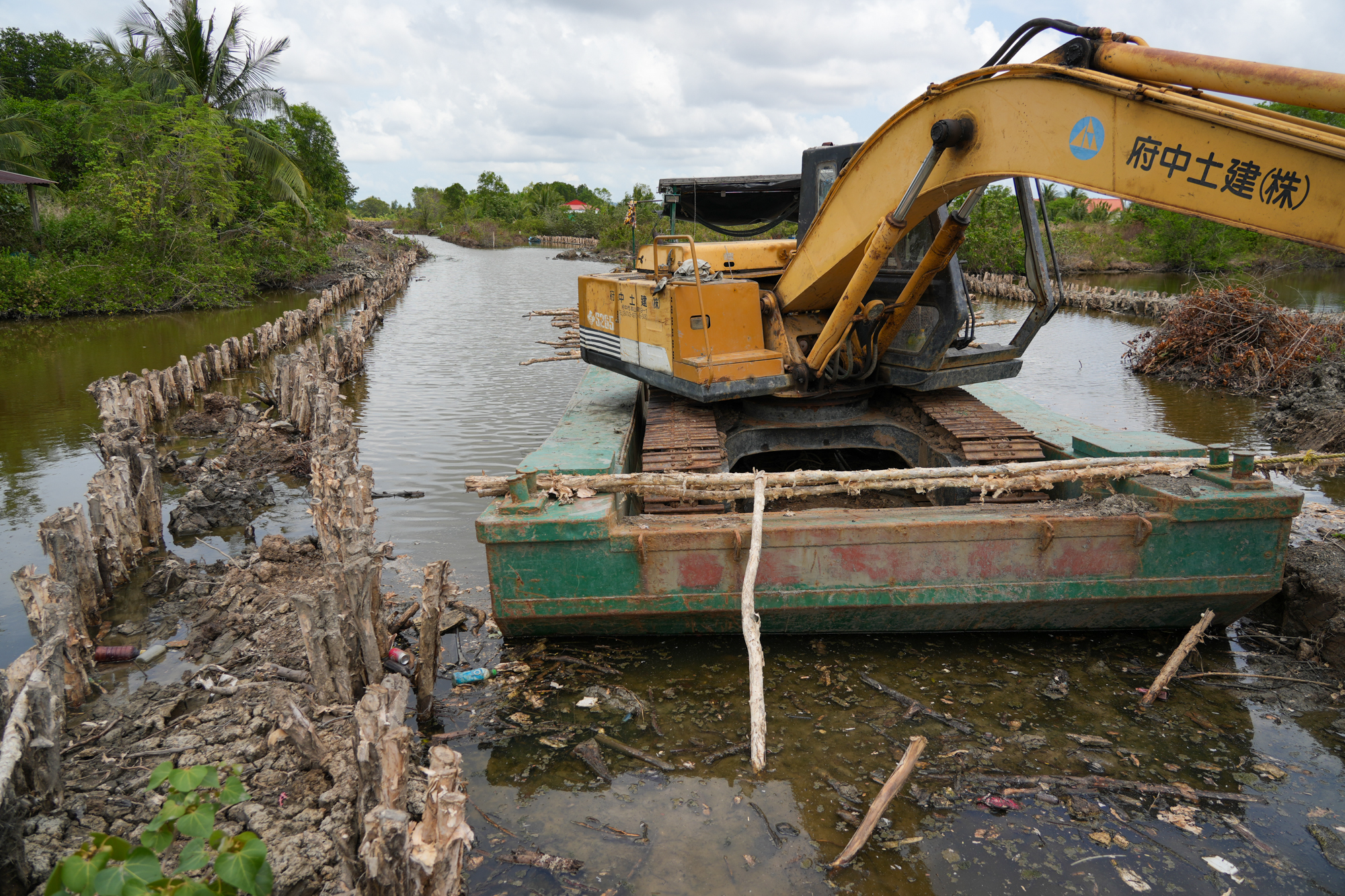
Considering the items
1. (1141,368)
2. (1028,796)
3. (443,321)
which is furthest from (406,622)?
(443,321)

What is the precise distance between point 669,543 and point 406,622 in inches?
83.3

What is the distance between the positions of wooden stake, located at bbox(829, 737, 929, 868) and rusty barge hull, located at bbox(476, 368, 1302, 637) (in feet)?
4.22

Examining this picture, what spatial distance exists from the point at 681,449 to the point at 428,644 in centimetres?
225

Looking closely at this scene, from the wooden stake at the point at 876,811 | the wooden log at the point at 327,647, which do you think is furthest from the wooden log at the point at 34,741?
the wooden stake at the point at 876,811

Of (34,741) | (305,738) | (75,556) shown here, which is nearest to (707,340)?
(305,738)

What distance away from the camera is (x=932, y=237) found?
650 cm

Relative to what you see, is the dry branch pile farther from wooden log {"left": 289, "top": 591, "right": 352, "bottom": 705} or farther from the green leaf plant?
the green leaf plant

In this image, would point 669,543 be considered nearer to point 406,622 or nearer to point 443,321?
point 406,622

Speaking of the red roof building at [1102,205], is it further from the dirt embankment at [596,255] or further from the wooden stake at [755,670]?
the wooden stake at [755,670]

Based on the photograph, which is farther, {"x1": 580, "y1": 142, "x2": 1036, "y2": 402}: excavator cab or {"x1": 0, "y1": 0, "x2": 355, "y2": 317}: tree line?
{"x1": 0, "y1": 0, "x2": 355, "y2": 317}: tree line

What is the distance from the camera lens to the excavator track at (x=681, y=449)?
18.1ft

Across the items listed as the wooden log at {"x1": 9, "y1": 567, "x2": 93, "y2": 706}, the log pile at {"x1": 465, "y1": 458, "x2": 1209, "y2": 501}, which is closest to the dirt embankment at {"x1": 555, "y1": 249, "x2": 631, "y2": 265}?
the log pile at {"x1": 465, "y1": 458, "x2": 1209, "y2": 501}

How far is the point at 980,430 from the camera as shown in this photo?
20.0ft

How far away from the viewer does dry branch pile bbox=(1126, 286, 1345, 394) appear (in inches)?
527
